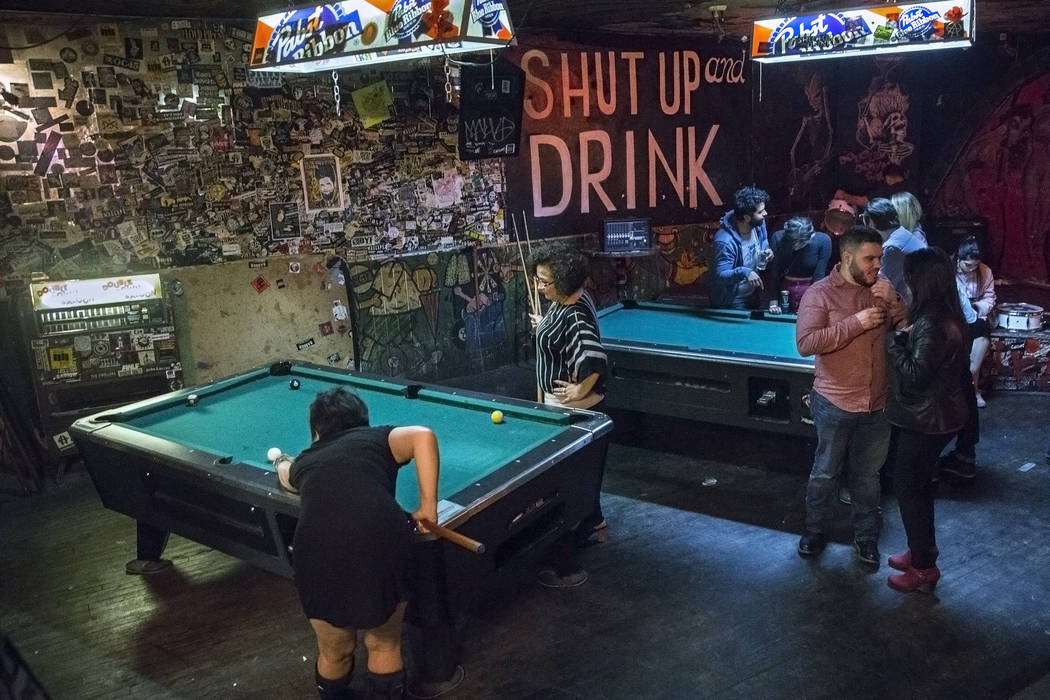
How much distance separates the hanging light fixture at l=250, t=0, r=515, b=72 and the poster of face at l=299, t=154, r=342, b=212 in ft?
6.70

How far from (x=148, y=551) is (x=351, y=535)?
90.7 inches

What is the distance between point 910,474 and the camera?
12.5 feet

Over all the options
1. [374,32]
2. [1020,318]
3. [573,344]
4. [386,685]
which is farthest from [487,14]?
[1020,318]

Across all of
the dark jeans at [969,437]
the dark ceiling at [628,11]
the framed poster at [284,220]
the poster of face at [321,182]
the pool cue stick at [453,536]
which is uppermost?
the dark ceiling at [628,11]

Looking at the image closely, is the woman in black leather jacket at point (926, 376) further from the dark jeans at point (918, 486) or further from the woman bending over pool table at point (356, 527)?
the woman bending over pool table at point (356, 527)

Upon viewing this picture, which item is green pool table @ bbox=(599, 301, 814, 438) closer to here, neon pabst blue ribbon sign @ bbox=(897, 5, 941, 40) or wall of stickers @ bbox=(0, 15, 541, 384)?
neon pabst blue ribbon sign @ bbox=(897, 5, 941, 40)

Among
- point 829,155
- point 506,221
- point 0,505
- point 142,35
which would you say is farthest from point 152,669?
point 829,155

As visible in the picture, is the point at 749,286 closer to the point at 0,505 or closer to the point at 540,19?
the point at 540,19

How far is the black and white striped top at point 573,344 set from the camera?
169 inches

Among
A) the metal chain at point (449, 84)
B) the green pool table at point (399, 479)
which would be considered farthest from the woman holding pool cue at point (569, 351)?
the metal chain at point (449, 84)

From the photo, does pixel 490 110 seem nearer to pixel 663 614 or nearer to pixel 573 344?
pixel 573 344

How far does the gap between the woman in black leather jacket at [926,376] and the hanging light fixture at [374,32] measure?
2.12 meters

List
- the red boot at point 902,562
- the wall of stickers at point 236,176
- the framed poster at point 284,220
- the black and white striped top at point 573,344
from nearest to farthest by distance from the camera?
the red boot at point 902,562 < the black and white striped top at point 573,344 < the wall of stickers at point 236,176 < the framed poster at point 284,220

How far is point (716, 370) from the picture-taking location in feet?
17.1
